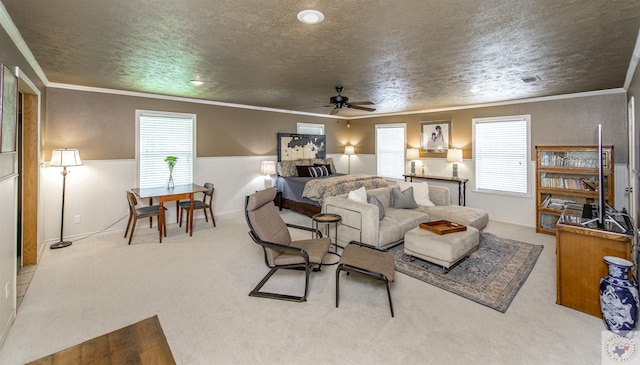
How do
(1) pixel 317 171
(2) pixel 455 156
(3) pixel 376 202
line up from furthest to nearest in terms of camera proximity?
(1) pixel 317 171 < (2) pixel 455 156 < (3) pixel 376 202

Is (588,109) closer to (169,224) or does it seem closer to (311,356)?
(311,356)

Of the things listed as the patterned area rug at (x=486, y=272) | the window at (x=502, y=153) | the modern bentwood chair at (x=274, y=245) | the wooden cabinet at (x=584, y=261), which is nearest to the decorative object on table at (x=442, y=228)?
the patterned area rug at (x=486, y=272)

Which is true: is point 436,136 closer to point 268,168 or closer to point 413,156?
point 413,156

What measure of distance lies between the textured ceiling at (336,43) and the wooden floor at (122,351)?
2.16 m

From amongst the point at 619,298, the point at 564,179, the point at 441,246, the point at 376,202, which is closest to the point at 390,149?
the point at 564,179

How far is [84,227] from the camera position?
A: 185 inches

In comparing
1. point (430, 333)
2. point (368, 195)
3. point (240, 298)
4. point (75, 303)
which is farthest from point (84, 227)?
point (430, 333)

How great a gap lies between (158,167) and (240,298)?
3782 mm

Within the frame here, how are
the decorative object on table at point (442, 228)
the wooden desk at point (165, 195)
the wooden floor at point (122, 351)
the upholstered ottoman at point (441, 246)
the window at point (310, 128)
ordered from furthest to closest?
1. the window at point (310, 128)
2. the wooden desk at point (165, 195)
3. the decorative object on table at point (442, 228)
4. the upholstered ottoman at point (441, 246)
5. the wooden floor at point (122, 351)

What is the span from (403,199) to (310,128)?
13.1 ft

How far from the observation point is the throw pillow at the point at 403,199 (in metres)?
4.90

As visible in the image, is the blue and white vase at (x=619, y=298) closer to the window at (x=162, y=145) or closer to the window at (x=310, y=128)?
the window at (x=162, y=145)

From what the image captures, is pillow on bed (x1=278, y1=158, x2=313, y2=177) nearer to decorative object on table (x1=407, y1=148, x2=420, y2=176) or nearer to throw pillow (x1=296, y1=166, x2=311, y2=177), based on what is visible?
throw pillow (x1=296, y1=166, x2=311, y2=177)

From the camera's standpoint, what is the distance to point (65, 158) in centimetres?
414
